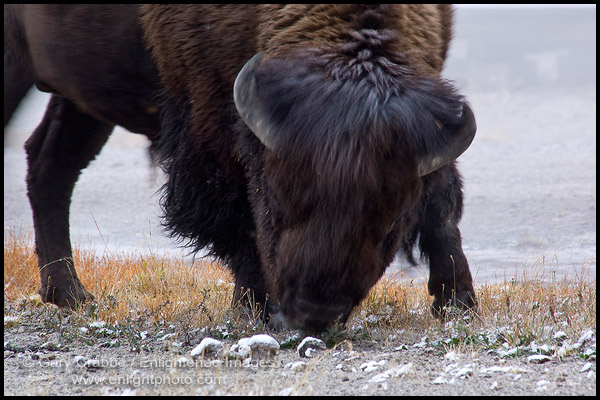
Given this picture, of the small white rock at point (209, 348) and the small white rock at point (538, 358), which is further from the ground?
the small white rock at point (209, 348)

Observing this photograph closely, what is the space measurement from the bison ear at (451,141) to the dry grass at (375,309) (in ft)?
3.02

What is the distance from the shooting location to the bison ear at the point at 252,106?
10.7 feet

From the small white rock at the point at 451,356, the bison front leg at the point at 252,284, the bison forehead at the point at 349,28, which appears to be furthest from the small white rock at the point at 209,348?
the bison forehead at the point at 349,28

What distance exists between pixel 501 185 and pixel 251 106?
9.10 metres

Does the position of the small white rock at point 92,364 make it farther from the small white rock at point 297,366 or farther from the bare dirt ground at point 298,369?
the small white rock at point 297,366

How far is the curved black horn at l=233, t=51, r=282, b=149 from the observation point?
3.27 m

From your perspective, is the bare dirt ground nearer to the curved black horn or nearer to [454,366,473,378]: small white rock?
[454,366,473,378]: small white rock

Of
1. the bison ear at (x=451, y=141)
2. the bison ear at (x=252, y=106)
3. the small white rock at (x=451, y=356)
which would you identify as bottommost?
the small white rock at (x=451, y=356)

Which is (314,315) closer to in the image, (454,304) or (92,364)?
(92,364)

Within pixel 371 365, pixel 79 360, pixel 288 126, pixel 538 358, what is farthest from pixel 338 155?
pixel 79 360

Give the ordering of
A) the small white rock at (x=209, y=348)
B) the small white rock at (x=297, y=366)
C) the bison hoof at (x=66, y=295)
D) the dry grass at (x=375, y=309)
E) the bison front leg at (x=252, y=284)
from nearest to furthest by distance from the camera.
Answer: the small white rock at (x=297, y=366)
the small white rock at (x=209, y=348)
the dry grass at (x=375, y=309)
the bison front leg at (x=252, y=284)
the bison hoof at (x=66, y=295)

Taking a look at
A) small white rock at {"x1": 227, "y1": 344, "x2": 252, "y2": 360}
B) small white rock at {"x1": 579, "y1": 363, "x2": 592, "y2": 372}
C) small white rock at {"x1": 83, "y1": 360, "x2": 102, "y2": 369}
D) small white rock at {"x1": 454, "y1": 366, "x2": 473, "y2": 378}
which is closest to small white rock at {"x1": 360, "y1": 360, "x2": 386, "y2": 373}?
small white rock at {"x1": 454, "y1": 366, "x2": 473, "y2": 378}

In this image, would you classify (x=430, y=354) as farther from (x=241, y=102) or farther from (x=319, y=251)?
(x=241, y=102)

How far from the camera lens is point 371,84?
3.20 metres
